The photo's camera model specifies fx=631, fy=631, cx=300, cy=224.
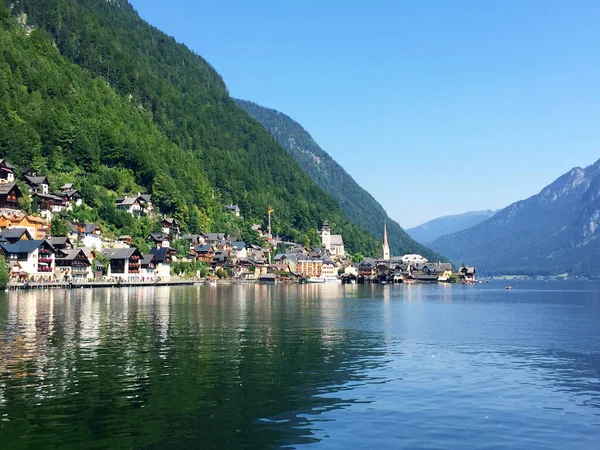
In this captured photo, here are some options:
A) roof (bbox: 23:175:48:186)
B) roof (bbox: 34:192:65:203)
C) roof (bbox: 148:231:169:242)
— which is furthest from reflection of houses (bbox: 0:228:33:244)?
roof (bbox: 148:231:169:242)

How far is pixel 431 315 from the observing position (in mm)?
73312

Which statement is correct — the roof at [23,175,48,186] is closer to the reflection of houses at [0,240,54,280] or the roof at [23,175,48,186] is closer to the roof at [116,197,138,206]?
the roof at [116,197,138,206]

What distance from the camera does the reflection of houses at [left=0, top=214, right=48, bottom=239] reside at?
123812 mm

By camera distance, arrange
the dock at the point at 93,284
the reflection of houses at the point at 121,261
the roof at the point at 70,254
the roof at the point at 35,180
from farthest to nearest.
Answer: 1. the reflection of houses at the point at 121,261
2. the roof at the point at 35,180
3. the roof at the point at 70,254
4. the dock at the point at 93,284

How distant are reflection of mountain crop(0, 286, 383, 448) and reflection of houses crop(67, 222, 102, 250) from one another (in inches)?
3504

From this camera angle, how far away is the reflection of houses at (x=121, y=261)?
14338 cm

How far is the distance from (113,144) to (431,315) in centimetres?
13159

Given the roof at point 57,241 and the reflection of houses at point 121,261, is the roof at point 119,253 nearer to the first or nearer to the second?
the reflection of houses at point 121,261

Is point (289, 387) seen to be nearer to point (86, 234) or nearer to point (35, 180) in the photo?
point (86, 234)

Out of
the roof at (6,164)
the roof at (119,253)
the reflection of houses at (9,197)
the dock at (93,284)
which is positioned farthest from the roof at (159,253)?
the roof at (6,164)

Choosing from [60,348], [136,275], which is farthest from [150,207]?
[60,348]

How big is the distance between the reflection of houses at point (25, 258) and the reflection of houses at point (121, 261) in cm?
2372

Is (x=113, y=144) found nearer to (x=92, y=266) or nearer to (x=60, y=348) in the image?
(x=92, y=266)

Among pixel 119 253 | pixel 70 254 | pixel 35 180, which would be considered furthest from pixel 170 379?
pixel 35 180
